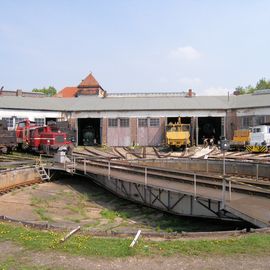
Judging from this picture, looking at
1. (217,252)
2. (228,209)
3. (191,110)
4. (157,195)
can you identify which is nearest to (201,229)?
(228,209)

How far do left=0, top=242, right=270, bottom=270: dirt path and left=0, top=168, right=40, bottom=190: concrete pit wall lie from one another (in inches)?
504

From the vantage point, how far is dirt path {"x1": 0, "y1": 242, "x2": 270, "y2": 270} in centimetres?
674

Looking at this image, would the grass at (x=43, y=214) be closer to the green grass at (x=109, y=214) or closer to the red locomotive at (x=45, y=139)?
the green grass at (x=109, y=214)

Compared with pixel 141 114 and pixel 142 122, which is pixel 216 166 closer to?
pixel 142 122

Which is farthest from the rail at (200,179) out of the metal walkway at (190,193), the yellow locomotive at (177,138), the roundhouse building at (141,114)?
the roundhouse building at (141,114)

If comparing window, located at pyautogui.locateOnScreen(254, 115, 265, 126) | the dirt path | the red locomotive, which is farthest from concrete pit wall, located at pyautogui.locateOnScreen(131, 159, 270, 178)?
window, located at pyautogui.locateOnScreen(254, 115, 265, 126)

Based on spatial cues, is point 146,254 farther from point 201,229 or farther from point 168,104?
point 168,104

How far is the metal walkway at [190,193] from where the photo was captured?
1120 centimetres

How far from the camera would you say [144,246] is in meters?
7.78

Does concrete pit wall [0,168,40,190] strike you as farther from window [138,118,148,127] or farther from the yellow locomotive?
window [138,118,148,127]

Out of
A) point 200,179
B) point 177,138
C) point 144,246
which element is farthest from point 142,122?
point 144,246

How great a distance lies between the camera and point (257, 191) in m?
12.7

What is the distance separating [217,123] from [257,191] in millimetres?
32590

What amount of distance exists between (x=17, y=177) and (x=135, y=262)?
15.2 m
